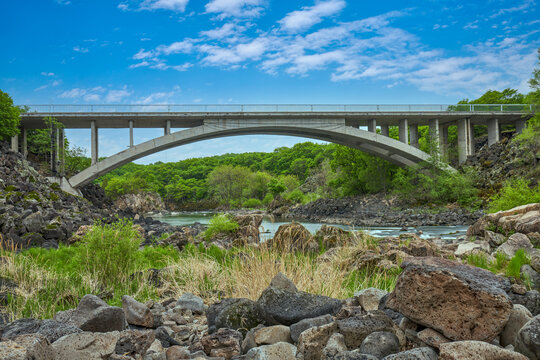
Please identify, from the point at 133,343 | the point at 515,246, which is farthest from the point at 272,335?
the point at 515,246

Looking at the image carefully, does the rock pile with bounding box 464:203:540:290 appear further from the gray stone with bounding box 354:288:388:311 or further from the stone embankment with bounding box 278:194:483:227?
the stone embankment with bounding box 278:194:483:227

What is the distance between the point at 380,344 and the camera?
2283 millimetres

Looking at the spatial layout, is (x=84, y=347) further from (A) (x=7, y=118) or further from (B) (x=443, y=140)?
(B) (x=443, y=140)

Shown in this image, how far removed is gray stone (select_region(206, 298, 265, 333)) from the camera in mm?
3137

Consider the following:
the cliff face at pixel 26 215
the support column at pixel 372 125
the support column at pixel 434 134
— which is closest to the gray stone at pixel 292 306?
the cliff face at pixel 26 215

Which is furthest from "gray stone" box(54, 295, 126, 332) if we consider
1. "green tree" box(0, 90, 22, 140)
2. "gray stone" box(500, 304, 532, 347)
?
"green tree" box(0, 90, 22, 140)

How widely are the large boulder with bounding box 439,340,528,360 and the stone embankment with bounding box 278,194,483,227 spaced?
701 inches

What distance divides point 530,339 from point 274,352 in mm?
1506

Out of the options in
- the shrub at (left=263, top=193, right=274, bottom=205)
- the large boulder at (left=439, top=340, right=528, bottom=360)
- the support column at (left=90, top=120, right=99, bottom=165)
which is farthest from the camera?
the shrub at (left=263, top=193, right=274, bottom=205)

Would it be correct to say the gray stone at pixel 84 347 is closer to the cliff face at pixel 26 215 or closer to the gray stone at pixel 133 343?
the gray stone at pixel 133 343

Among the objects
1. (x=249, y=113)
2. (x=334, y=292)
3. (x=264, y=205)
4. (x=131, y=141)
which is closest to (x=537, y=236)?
(x=334, y=292)

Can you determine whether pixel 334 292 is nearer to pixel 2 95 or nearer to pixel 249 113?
pixel 249 113

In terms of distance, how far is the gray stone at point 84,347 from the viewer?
2189 mm

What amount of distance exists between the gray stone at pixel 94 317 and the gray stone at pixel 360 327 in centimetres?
179
